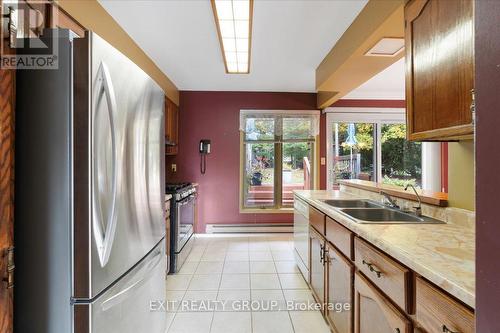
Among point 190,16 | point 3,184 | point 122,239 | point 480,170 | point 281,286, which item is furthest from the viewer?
point 281,286

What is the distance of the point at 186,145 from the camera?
15.1ft

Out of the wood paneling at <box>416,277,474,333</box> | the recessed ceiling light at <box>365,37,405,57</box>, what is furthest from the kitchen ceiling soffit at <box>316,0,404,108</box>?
the wood paneling at <box>416,277,474,333</box>

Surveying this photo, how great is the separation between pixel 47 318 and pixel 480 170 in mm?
1463

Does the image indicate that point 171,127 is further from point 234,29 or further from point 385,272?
point 385,272

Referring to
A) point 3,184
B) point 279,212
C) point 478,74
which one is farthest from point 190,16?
point 279,212

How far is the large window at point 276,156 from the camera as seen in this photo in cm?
468

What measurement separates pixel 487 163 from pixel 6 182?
Result: 142 cm

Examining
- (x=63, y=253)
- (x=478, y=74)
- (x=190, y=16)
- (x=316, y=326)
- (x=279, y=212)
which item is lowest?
(x=316, y=326)

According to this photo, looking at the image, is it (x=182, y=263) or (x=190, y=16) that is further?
(x=182, y=263)

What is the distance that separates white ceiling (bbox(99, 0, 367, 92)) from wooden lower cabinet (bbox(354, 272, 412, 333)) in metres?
2.07

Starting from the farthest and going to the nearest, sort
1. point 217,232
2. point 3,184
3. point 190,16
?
1. point 217,232
2. point 190,16
3. point 3,184

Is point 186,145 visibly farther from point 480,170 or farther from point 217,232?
point 480,170

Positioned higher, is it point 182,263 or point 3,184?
point 3,184

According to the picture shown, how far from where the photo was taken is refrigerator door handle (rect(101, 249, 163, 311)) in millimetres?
1104
